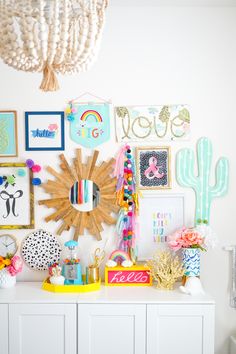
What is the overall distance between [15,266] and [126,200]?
2.70 ft

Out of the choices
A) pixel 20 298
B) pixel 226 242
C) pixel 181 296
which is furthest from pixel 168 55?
pixel 20 298

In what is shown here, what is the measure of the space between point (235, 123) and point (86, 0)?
5.23 feet

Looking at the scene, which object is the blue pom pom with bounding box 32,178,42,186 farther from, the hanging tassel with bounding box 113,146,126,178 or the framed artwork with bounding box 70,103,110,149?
the hanging tassel with bounding box 113,146,126,178

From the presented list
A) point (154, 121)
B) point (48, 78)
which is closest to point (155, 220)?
point (154, 121)

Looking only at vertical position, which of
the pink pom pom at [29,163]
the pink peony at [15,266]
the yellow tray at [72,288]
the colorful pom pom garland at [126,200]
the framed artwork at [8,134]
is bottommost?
the yellow tray at [72,288]

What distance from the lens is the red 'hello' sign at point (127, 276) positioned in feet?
8.45

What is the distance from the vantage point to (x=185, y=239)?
2.55 m

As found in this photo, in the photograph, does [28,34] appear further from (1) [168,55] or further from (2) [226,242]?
(2) [226,242]

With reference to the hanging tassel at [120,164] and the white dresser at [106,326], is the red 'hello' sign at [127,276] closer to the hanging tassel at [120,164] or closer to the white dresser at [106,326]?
the white dresser at [106,326]

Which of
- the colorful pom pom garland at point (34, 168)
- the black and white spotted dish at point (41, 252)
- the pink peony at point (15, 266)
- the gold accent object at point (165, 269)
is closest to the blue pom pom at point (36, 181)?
the colorful pom pom garland at point (34, 168)

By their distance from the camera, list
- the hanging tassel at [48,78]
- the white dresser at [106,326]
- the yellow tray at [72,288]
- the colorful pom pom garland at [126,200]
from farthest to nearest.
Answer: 1. the colorful pom pom garland at [126,200]
2. the yellow tray at [72,288]
3. the white dresser at [106,326]
4. the hanging tassel at [48,78]

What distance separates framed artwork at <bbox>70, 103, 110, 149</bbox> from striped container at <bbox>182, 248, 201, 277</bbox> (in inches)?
36.0

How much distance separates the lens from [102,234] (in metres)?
2.73

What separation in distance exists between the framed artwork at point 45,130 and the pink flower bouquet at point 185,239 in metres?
0.94
